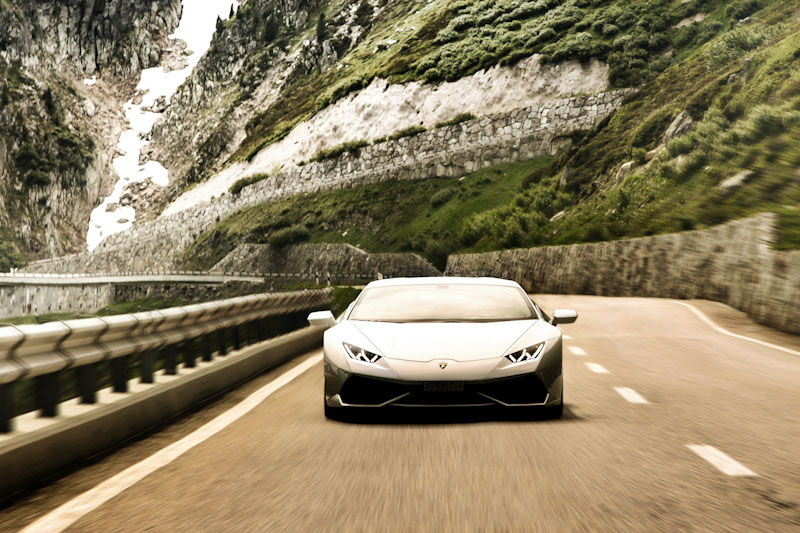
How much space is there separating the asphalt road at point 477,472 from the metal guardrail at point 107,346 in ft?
1.88

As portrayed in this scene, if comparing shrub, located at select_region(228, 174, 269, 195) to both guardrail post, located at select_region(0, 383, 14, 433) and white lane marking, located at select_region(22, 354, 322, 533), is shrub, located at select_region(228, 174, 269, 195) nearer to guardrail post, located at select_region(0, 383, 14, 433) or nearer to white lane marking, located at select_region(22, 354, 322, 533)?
white lane marking, located at select_region(22, 354, 322, 533)

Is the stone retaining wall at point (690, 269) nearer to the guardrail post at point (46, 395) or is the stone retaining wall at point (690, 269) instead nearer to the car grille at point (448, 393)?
the car grille at point (448, 393)

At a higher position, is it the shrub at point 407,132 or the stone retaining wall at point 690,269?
the shrub at point 407,132

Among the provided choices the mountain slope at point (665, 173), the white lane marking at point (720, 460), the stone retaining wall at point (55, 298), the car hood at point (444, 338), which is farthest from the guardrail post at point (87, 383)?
the stone retaining wall at point (55, 298)

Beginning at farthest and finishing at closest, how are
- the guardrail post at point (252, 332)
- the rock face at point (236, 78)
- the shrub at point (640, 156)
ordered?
the rock face at point (236, 78) < the shrub at point (640, 156) < the guardrail post at point (252, 332)

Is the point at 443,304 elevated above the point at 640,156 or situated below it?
below

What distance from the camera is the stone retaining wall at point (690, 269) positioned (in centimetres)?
1689

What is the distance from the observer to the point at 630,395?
27.3ft

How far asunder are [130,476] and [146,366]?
2.35 metres

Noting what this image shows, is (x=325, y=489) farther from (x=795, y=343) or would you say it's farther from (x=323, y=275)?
(x=323, y=275)

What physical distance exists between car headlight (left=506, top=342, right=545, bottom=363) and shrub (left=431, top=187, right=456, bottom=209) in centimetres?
6695

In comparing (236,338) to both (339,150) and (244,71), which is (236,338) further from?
(244,71)

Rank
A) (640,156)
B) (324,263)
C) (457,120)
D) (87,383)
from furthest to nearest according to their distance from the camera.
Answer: (457,120), (324,263), (640,156), (87,383)

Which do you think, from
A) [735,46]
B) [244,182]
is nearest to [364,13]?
[244,182]
